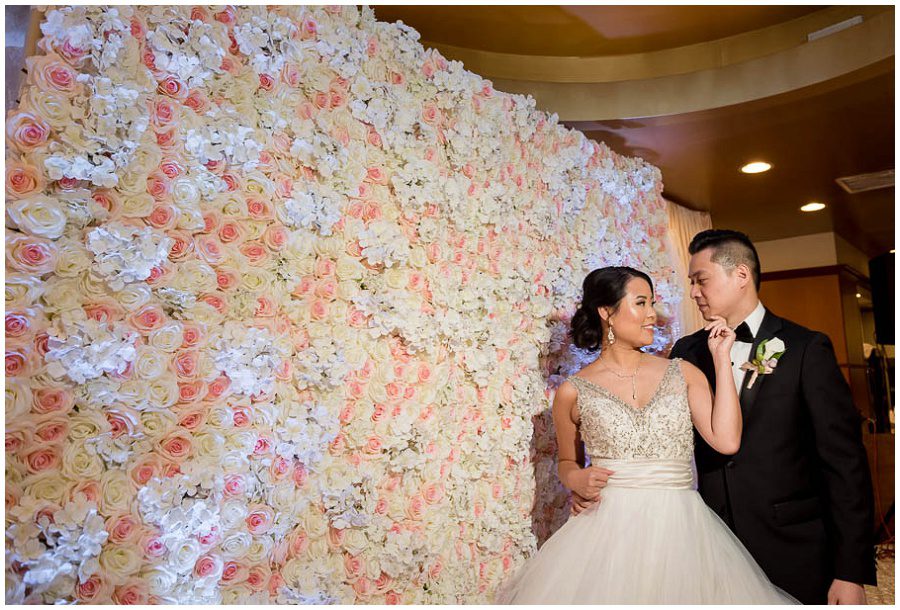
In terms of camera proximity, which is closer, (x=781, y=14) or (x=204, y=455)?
(x=204, y=455)

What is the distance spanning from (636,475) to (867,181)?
4.40 meters

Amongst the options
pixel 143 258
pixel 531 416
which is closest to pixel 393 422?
pixel 531 416

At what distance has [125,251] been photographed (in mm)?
1729

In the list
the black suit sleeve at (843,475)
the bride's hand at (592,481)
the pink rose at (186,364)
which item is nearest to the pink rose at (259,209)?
the pink rose at (186,364)

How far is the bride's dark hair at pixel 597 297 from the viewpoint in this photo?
2.66 m

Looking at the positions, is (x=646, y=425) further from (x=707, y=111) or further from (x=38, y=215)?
(x=707, y=111)

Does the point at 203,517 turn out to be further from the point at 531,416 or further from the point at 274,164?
the point at 531,416

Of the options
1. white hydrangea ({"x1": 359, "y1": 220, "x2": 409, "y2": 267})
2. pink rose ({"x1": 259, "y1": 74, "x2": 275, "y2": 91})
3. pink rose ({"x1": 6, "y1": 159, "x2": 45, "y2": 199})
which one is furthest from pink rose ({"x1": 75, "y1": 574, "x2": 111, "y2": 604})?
pink rose ({"x1": 259, "y1": 74, "x2": 275, "y2": 91})

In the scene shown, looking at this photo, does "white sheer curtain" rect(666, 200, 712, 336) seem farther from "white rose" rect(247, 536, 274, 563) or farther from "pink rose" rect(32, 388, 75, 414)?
"pink rose" rect(32, 388, 75, 414)

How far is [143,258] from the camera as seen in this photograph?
1.76 metres

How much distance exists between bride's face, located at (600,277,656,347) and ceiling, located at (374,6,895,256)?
1.73 m

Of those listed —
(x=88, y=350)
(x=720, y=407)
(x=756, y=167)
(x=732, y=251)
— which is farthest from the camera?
(x=756, y=167)

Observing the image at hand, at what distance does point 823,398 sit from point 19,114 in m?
2.56

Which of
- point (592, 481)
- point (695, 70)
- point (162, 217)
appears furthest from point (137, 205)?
point (695, 70)
